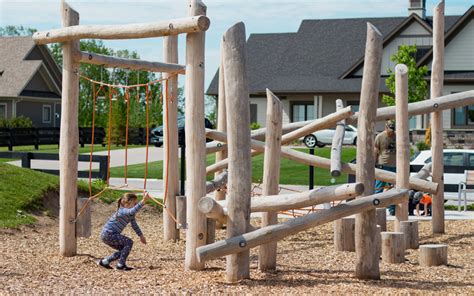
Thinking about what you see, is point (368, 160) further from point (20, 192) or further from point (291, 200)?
point (20, 192)

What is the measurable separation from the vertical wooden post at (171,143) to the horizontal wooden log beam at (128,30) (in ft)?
6.82

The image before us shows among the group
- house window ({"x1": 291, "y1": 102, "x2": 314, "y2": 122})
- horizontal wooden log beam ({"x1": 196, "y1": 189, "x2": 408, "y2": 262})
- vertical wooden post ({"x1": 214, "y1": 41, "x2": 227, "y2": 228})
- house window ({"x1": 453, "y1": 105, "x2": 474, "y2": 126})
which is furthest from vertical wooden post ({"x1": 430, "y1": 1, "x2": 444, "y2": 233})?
house window ({"x1": 291, "y1": 102, "x2": 314, "y2": 122})

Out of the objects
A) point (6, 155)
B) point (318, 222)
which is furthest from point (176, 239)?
point (6, 155)

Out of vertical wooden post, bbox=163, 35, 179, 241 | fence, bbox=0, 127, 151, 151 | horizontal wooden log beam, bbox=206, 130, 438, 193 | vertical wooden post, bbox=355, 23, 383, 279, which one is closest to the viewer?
vertical wooden post, bbox=355, 23, 383, 279

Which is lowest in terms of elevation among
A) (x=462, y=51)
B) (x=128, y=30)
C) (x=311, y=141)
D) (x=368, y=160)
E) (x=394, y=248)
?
(x=394, y=248)

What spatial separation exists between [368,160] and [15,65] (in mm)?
49030

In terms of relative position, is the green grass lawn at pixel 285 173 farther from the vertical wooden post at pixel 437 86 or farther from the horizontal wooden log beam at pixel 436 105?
the horizontal wooden log beam at pixel 436 105

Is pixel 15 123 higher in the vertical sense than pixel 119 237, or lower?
higher

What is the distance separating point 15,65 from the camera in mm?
56312

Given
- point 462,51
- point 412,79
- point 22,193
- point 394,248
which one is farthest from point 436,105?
point 462,51

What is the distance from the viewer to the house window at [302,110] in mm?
48688

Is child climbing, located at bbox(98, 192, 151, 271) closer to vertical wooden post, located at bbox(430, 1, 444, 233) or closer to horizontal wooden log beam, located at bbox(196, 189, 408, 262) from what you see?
horizontal wooden log beam, located at bbox(196, 189, 408, 262)

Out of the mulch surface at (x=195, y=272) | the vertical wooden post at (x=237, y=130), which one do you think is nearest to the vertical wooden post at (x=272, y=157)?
the mulch surface at (x=195, y=272)

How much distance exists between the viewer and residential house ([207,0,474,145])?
41.8 m
